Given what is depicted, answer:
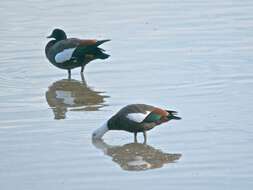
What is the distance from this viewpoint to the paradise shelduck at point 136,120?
10734 millimetres

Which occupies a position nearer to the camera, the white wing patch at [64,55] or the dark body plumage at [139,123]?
the dark body plumage at [139,123]

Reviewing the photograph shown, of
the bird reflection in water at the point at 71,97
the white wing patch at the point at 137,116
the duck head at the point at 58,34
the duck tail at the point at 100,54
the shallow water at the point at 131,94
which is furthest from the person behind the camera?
the duck head at the point at 58,34

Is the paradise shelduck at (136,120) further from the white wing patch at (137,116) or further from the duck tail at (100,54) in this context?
the duck tail at (100,54)

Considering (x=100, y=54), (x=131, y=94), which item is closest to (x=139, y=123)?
(x=131, y=94)

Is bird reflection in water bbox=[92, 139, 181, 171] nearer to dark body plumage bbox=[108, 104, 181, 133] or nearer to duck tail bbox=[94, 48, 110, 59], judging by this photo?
dark body plumage bbox=[108, 104, 181, 133]

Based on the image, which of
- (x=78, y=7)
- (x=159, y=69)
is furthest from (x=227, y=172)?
(x=78, y=7)

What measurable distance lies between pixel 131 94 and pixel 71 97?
0.97 meters

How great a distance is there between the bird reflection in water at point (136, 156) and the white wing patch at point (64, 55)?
12.6ft

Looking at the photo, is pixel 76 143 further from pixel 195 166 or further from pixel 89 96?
pixel 89 96

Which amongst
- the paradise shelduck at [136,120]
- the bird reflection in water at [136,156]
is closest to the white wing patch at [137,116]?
the paradise shelduck at [136,120]

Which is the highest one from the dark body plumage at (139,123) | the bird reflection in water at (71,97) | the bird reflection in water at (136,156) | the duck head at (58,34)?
the duck head at (58,34)

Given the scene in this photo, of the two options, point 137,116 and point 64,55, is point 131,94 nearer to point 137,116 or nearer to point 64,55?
point 64,55

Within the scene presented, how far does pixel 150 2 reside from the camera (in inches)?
786

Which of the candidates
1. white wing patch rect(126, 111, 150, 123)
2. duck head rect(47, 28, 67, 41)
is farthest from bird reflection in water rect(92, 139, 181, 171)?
duck head rect(47, 28, 67, 41)
